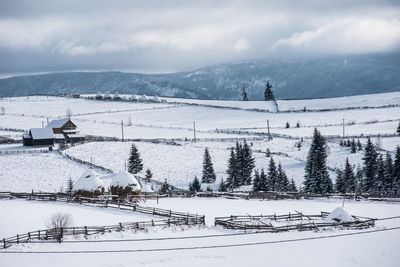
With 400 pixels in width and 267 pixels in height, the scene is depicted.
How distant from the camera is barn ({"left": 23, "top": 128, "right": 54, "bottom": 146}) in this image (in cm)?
9112

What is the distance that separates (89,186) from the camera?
45750 mm

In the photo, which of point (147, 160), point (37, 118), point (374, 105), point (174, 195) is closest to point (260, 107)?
point (374, 105)

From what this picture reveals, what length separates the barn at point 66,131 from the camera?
97.6 meters

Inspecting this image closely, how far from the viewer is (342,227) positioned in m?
39.0

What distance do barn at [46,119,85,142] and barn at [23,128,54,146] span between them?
12.1 ft

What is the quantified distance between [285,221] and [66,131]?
69058 mm

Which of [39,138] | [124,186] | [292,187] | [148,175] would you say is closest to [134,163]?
[148,175]

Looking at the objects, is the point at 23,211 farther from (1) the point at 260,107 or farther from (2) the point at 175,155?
(1) the point at 260,107

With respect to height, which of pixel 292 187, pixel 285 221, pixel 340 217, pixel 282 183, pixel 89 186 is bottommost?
pixel 285 221

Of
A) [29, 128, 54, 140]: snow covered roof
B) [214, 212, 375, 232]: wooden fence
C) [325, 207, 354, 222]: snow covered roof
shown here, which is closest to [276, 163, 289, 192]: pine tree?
[214, 212, 375, 232]: wooden fence

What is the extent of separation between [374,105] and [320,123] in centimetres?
3847

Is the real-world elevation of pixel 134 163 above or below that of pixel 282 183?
above

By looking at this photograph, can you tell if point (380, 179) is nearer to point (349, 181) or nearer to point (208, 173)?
point (349, 181)

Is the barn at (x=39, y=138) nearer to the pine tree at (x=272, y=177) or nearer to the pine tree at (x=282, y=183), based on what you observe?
the pine tree at (x=272, y=177)
